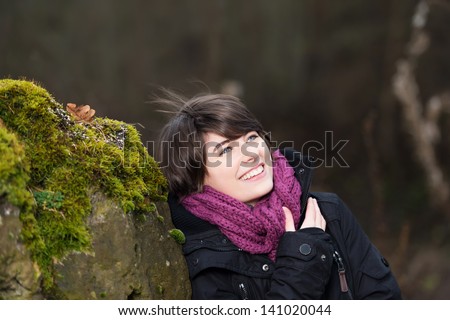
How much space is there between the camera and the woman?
117 inches

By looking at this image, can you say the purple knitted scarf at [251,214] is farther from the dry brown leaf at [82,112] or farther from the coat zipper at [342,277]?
the dry brown leaf at [82,112]

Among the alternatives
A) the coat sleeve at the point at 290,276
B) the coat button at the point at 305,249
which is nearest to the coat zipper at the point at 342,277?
the coat sleeve at the point at 290,276

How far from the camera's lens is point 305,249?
2.95 metres

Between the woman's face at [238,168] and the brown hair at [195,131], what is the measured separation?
1.7 inches

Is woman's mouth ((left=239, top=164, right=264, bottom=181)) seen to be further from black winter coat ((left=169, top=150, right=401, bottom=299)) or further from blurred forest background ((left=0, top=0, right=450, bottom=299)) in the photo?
blurred forest background ((left=0, top=0, right=450, bottom=299))

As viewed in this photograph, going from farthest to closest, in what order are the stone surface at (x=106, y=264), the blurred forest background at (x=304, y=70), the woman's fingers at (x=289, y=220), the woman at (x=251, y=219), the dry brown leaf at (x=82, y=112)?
the blurred forest background at (x=304, y=70)
the woman's fingers at (x=289, y=220)
the woman at (x=251, y=219)
the dry brown leaf at (x=82, y=112)
the stone surface at (x=106, y=264)

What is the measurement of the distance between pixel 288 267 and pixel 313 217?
39cm

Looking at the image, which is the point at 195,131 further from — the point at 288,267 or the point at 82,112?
the point at 288,267

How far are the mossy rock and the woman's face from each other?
1.53 feet

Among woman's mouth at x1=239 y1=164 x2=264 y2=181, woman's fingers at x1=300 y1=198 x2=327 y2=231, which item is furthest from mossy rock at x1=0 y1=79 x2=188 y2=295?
woman's fingers at x1=300 y1=198 x2=327 y2=231

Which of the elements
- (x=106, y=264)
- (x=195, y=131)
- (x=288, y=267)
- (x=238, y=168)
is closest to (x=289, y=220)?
(x=288, y=267)

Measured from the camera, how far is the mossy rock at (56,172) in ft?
7.72

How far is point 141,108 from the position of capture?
33.7 ft
